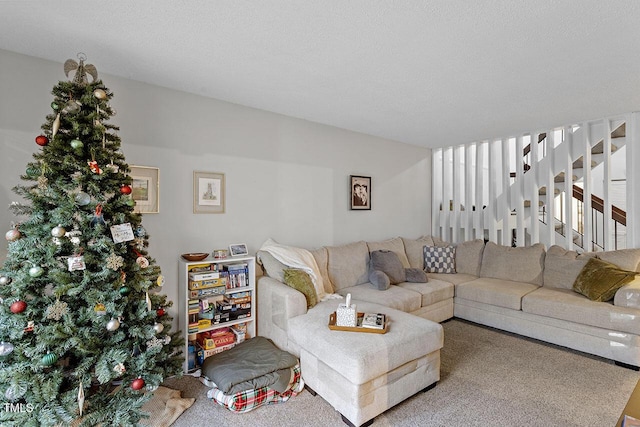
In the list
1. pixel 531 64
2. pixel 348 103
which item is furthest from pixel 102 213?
pixel 531 64

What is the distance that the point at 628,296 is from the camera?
8.85 ft

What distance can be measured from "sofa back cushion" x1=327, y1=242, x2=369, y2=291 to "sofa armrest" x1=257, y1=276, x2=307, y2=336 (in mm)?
845

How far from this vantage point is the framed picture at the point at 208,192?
2.82 m

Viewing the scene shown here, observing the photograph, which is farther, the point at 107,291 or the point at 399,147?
the point at 399,147

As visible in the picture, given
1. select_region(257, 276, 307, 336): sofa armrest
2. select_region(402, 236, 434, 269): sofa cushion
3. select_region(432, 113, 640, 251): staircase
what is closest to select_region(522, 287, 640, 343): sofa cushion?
Result: select_region(432, 113, 640, 251): staircase

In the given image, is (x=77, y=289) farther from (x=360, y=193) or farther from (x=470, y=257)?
(x=470, y=257)

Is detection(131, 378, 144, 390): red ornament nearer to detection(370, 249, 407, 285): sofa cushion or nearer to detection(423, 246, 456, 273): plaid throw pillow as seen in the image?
detection(370, 249, 407, 285): sofa cushion

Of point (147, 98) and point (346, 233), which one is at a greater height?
point (147, 98)

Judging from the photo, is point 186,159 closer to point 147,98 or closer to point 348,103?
point 147,98

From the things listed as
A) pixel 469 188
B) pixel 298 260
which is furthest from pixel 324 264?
pixel 469 188

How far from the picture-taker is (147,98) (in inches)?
102

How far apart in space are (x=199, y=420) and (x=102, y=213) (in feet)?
4.72

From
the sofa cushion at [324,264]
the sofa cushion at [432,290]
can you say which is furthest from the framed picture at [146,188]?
the sofa cushion at [432,290]

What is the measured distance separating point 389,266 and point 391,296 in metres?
0.56
